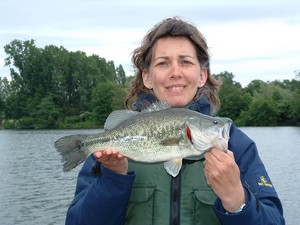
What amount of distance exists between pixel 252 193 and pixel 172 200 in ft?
2.07

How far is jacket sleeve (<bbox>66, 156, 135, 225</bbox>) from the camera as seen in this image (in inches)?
135

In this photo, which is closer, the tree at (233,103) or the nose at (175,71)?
the nose at (175,71)

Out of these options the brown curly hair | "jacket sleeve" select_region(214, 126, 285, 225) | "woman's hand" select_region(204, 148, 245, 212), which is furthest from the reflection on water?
"woman's hand" select_region(204, 148, 245, 212)

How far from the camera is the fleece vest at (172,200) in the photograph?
3.50 meters

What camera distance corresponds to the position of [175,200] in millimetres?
3520

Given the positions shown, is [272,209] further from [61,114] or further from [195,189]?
[61,114]

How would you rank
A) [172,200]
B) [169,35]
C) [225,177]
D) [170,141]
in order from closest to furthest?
[225,177] → [170,141] → [172,200] → [169,35]

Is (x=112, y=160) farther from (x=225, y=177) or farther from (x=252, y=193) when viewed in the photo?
(x=252, y=193)

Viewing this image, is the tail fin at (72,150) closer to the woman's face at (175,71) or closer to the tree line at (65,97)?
the woman's face at (175,71)

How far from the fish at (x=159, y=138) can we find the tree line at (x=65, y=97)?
251ft

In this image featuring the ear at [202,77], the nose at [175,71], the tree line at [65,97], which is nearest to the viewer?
the nose at [175,71]

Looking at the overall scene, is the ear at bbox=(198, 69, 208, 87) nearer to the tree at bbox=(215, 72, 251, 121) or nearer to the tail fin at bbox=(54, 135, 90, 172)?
the tail fin at bbox=(54, 135, 90, 172)

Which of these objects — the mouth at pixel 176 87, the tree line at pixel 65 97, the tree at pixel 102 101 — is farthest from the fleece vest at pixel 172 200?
the tree line at pixel 65 97

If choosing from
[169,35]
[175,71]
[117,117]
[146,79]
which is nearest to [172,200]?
[117,117]
